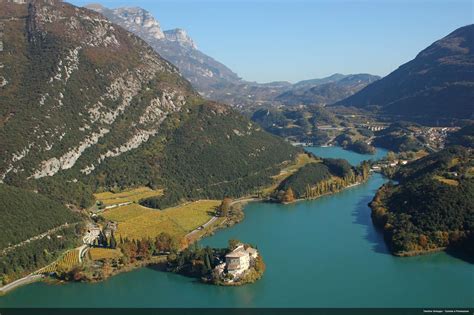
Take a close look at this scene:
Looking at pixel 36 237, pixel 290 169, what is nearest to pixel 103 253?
pixel 36 237

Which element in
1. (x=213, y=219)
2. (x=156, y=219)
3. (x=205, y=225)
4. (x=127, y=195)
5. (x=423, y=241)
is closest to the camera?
(x=423, y=241)

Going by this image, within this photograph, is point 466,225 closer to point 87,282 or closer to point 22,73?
point 87,282

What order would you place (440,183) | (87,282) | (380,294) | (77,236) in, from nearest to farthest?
(380,294) → (87,282) → (77,236) → (440,183)

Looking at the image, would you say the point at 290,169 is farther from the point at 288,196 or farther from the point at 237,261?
the point at 237,261

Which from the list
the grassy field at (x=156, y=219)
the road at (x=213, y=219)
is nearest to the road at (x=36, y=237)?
the grassy field at (x=156, y=219)

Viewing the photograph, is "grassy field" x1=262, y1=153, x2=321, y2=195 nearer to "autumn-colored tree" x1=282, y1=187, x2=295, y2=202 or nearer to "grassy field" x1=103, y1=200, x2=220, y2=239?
"autumn-colored tree" x1=282, y1=187, x2=295, y2=202

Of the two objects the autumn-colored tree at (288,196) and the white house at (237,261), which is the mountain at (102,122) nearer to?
the autumn-colored tree at (288,196)

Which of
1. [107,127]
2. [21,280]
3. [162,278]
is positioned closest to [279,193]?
[107,127]
